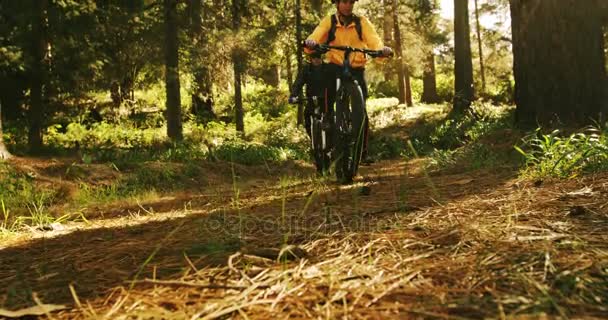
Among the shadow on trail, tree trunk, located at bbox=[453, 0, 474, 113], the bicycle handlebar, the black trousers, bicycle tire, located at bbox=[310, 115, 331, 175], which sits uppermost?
tree trunk, located at bbox=[453, 0, 474, 113]

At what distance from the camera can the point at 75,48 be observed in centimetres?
1445

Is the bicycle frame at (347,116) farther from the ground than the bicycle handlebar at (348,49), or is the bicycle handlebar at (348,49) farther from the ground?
the bicycle handlebar at (348,49)

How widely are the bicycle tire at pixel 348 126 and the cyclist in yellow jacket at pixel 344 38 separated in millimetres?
340

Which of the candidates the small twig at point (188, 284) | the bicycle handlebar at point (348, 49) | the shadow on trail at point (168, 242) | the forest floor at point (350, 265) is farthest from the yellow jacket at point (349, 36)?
the small twig at point (188, 284)

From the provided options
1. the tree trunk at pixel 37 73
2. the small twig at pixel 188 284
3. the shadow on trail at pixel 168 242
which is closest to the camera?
the small twig at pixel 188 284

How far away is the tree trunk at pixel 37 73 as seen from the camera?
13.8 metres

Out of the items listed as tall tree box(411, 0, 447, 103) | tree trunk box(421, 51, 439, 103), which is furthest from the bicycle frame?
tree trunk box(421, 51, 439, 103)

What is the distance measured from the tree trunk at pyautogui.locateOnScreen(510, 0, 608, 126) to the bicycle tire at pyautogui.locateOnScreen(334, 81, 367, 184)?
244cm

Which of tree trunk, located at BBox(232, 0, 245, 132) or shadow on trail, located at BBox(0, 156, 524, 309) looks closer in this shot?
shadow on trail, located at BBox(0, 156, 524, 309)

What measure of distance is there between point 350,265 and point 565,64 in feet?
17.7

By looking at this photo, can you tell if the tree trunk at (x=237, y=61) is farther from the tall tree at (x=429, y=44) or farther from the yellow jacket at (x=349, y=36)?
the yellow jacket at (x=349, y=36)

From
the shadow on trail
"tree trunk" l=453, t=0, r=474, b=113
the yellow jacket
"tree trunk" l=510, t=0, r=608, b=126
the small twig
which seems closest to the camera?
the small twig

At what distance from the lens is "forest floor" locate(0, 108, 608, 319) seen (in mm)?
1265

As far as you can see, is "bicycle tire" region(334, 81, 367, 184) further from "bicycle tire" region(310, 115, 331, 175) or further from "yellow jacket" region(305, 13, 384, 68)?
"yellow jacket" region(305, 13, 384, 68)
